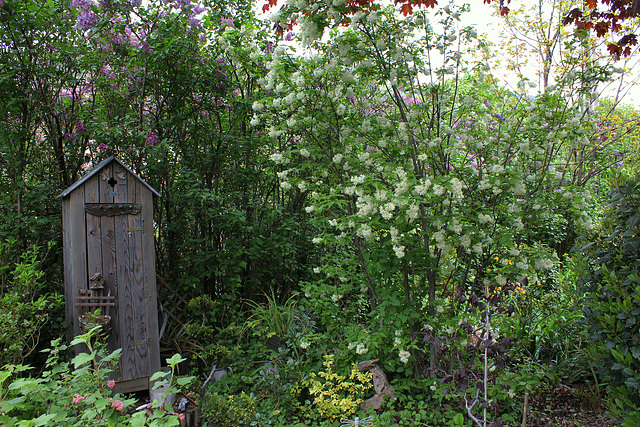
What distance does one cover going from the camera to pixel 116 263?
2.78 m

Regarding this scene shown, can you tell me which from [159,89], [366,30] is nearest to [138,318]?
[159,89]

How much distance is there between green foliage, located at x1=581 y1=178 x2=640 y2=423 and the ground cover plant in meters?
0.02

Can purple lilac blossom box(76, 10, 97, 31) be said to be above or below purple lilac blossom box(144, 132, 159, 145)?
above

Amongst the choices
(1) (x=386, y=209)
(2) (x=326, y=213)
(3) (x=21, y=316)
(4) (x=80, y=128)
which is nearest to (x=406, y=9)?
(1) (x=386, y=209)

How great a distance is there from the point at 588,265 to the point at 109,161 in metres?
3.29

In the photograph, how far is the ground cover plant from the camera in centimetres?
244

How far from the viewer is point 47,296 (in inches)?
120

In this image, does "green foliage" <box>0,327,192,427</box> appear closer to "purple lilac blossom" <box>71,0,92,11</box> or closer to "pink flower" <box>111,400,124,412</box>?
"pink flower" <box>111,400,124,412</box>

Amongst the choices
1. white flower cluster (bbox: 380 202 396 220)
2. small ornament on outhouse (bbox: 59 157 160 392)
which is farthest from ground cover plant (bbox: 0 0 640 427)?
small ornament on outhouse (bbox: 59 157 160 392)

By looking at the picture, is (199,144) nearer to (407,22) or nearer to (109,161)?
(109,161)

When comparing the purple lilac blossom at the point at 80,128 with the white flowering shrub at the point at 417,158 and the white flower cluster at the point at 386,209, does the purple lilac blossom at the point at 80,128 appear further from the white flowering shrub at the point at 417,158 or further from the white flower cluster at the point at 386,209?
the white flower cluster at the point at 386,209

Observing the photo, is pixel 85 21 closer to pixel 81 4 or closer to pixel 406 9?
pixel 81 4

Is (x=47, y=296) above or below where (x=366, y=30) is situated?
below

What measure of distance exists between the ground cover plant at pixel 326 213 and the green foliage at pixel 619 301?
0.6 inches
